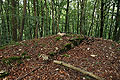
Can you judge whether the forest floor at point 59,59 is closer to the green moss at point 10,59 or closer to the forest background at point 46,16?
the green moss at point 10,59

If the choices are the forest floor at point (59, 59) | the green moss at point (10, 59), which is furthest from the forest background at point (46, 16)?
the green moss at point (10, 59)

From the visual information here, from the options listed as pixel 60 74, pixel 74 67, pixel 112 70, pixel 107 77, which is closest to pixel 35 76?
pixel 60 74

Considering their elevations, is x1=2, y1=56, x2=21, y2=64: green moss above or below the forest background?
below

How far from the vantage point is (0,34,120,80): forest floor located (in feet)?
13.2

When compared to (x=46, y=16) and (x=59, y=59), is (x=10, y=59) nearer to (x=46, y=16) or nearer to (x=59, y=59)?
(x=59, y=59)

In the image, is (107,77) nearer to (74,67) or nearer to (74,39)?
(74,67)

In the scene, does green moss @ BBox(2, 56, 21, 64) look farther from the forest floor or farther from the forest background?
the forest background

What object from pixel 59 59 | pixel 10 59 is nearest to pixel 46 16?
pixel 59 59

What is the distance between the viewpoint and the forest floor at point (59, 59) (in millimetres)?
4027

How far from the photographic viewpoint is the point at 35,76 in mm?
3912

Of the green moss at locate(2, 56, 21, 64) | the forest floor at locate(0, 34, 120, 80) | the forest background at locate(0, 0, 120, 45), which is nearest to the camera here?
the forest floor at locate(0, 34, 120, 80)

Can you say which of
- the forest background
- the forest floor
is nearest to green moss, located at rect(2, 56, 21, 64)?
the forest floor

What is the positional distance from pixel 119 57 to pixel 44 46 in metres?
4.58

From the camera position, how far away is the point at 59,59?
523 centimetres
